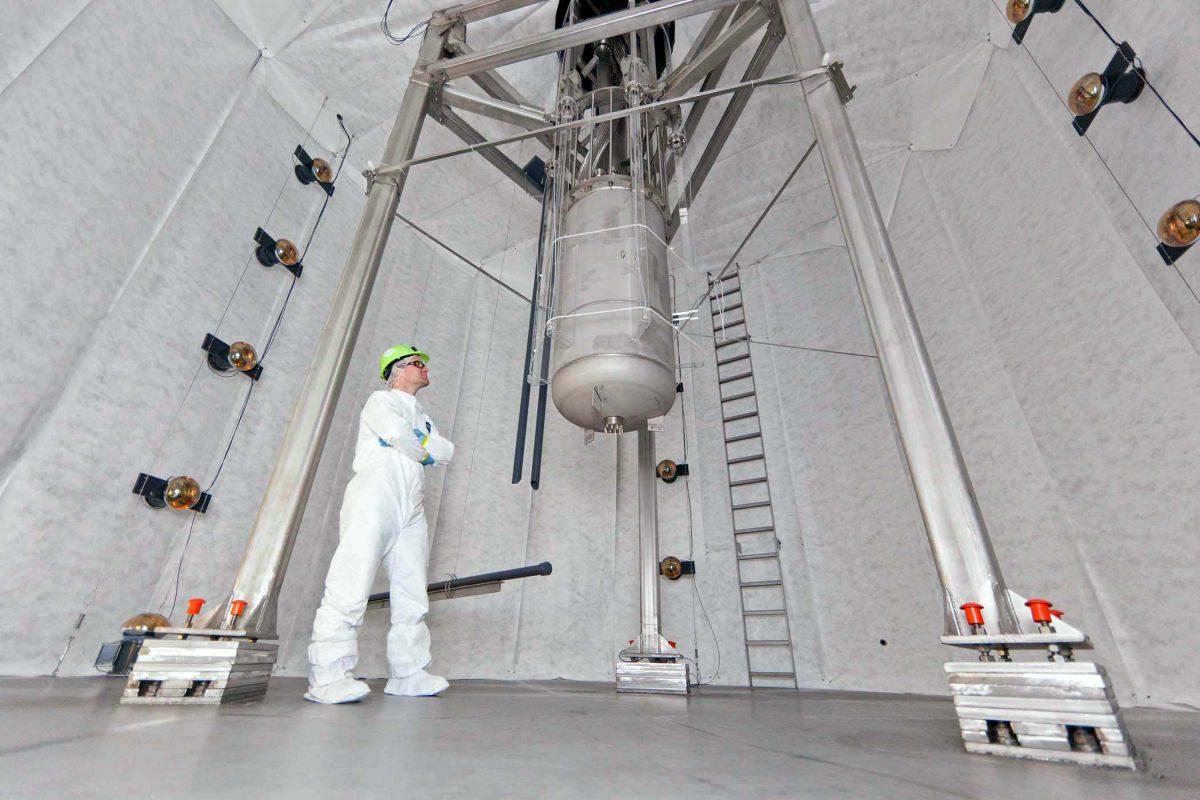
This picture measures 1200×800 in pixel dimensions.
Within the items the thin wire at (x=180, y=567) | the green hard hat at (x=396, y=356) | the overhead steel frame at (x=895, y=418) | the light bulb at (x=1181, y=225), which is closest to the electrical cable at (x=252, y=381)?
the thin wire at (x=180, y=567)

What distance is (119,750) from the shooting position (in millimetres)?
769

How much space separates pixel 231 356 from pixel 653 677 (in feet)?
9.10

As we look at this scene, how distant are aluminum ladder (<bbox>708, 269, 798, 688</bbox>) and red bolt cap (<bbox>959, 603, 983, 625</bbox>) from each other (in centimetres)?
193

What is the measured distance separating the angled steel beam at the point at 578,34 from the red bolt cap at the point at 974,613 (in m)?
2.80

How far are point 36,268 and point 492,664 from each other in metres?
3.11

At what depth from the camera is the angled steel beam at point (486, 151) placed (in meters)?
3.26

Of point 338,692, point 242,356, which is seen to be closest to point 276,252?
point 242,356

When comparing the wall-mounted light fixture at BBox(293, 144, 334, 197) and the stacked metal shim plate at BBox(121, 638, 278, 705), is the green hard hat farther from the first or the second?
the wall-mounted light fixture at BBox(293, 144, 334, 197)

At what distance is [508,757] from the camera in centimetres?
81

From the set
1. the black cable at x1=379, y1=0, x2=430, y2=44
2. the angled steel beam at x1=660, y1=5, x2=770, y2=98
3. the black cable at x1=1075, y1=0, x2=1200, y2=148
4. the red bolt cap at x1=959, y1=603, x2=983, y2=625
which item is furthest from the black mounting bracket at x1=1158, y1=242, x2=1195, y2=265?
the black cable at x1=379, y1=0, x2=430, y2=44

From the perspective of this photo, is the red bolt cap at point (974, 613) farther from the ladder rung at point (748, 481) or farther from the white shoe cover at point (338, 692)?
the ladder rung at point (748, 481)

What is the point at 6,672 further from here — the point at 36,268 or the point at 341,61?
the point at 341,61

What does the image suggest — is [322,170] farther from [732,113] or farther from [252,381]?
[732,113]

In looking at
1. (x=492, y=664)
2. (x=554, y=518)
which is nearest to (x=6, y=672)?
(x=492, y=664)
